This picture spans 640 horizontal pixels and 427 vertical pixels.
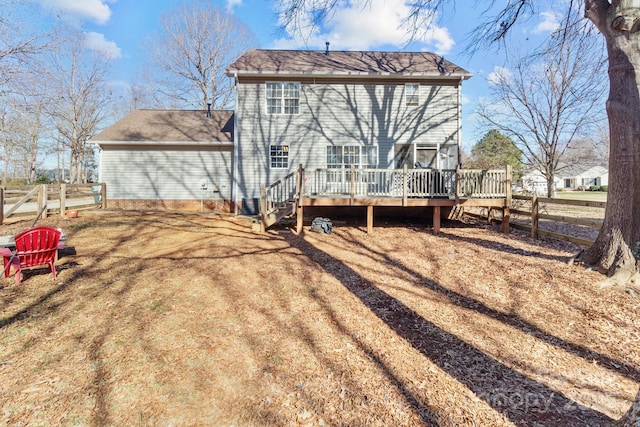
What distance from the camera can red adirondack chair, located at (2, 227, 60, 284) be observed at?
4.80 metres

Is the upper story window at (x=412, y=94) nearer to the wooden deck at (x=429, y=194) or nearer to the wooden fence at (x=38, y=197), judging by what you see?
the wooden deck at (x=429, y=194)

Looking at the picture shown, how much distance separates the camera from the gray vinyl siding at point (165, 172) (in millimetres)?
Answer: 13695

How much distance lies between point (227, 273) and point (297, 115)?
879 centimetres

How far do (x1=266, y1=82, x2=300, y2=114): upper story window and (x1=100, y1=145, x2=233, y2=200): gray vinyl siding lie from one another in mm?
2974

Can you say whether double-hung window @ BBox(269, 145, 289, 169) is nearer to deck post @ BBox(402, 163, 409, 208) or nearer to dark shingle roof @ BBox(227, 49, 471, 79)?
dark shingle roof @ BBox(227, 49, 471, 79)

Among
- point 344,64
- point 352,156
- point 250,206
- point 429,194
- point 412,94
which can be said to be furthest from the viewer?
point 344,64

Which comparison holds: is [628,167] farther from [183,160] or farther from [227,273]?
[183,160]

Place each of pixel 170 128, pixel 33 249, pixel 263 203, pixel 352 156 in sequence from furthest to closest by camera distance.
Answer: pixel 170 128 < pixel 352 156 < pixel 263 203 < pixel 33 249

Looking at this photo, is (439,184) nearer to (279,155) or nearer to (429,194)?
(429,194)

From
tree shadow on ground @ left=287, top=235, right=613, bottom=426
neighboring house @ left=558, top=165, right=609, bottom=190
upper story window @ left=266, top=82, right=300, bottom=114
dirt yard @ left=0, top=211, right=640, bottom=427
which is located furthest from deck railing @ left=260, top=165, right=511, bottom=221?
neighboring house @ left=558, top=165, right=609, bottom=190

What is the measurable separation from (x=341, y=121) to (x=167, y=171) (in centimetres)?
824

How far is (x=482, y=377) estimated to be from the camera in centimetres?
306

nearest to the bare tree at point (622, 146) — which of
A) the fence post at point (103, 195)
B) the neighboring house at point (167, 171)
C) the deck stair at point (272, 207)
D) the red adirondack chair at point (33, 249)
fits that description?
the deck stair at point (272, 207)

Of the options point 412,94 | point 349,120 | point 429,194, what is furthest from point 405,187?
point 412,94
